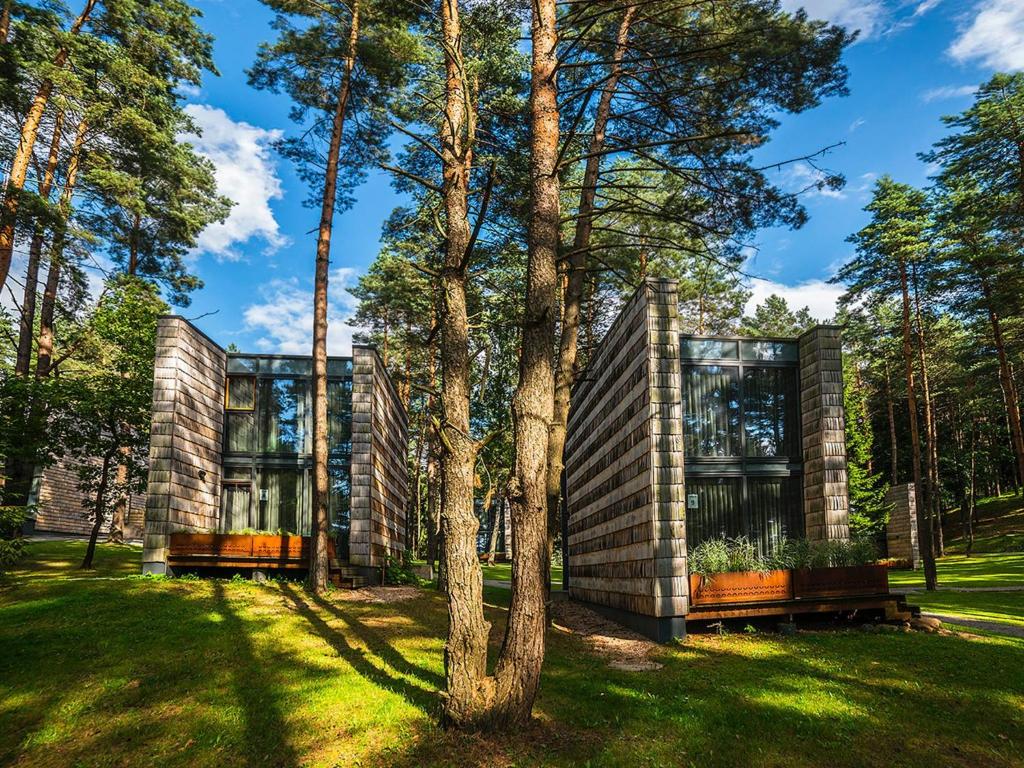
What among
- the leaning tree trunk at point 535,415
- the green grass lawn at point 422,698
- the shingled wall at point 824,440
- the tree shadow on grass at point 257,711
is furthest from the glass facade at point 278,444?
the leaning tree trunk at point 535,415

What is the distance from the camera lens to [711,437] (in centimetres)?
1275

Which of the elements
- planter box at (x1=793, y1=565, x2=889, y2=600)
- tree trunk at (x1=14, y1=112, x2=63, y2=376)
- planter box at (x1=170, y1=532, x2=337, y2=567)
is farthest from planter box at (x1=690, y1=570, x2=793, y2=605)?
tree trunk at (x1=14, y1=112, x2=63, y2=376)

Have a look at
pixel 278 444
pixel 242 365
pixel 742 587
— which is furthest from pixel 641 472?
pixel 242 365

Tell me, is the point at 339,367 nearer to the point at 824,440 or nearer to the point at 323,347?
the point at 323,347

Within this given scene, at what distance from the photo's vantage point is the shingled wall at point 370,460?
1437cm

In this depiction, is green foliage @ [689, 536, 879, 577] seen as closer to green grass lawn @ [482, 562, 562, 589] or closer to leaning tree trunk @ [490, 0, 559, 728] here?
leaning tree trunk @ [490, 0, 559, 728]

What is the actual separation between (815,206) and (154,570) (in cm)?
1440

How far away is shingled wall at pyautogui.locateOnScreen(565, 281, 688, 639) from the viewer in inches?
355

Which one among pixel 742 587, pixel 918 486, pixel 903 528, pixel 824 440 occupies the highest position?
pixel 824 440

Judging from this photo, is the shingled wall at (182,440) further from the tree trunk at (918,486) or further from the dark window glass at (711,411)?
the tree trunk at (918,486)

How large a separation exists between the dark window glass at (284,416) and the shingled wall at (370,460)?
2.05m

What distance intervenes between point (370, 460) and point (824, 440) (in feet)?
32.4

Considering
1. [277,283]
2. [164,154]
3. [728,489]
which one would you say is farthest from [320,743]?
[277,283]

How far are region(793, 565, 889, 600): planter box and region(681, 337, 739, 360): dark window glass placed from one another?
505cm
